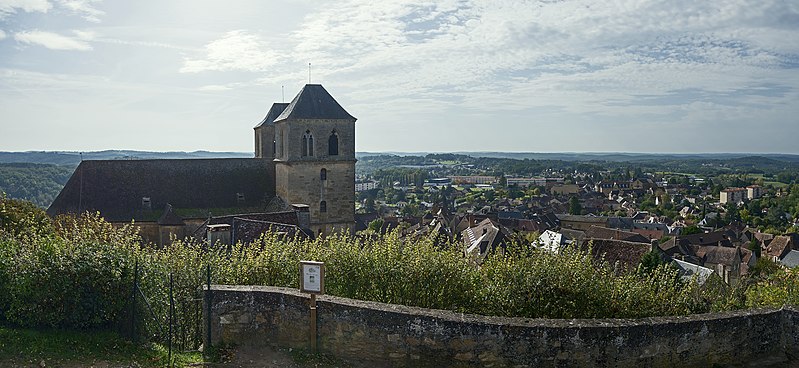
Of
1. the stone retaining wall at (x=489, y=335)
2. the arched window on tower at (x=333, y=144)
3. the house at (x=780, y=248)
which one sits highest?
the arched window on tower at (x=333, y=144)

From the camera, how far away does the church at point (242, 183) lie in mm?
30172

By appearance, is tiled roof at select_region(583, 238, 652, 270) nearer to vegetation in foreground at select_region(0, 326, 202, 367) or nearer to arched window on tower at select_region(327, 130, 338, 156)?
arched window on tower at select_region(327, 130, 338, 156)

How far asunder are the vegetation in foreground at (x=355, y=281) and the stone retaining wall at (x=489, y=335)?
162 centimetres

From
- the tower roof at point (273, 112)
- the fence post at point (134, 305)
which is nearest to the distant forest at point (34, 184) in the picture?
the tower roof at point (273, 112)

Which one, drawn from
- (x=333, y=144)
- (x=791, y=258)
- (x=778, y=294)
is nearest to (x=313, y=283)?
(x=778, y=294)

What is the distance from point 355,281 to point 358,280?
8 cm

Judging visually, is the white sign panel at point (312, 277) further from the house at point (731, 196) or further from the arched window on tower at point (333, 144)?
the house at point (731, 196)

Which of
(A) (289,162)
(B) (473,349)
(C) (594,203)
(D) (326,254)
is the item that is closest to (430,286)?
(D) (326,254)

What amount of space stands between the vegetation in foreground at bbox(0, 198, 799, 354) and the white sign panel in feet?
7.07

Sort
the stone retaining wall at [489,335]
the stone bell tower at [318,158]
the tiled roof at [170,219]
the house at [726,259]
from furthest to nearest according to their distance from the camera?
the house at [726,259]
the stone bell tower at [318,158]
the tiled roof at [170,219]
the stone retaining wall at [489,335]

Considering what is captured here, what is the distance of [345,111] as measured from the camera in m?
33.2

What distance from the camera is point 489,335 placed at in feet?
30.2

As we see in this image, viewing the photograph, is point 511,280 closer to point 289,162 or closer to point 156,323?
point 156,323

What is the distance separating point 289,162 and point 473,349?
23607 mm
